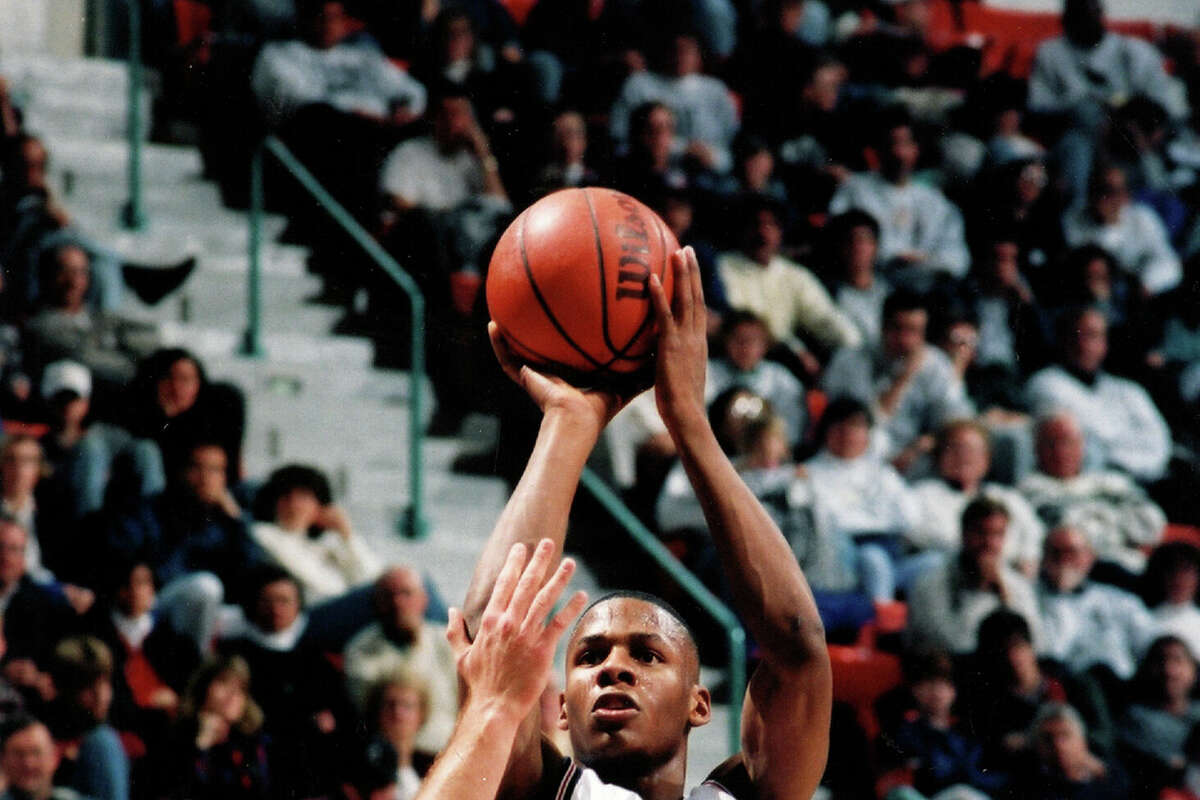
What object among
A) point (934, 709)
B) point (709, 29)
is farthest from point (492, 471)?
point (709, 29)

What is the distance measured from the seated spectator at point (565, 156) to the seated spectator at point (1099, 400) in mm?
2185

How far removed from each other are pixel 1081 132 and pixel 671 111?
8.11ft

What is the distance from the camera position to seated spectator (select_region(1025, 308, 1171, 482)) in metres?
7.82

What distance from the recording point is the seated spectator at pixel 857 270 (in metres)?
7.86

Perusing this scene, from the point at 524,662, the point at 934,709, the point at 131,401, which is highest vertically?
the point at 524,662

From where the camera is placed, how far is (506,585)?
2.31m

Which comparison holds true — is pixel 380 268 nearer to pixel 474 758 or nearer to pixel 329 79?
pixel 329 79

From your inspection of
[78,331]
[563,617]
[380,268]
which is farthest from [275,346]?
[563,617]

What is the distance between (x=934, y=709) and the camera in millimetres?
5922

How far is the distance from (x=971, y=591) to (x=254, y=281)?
286 centimetres

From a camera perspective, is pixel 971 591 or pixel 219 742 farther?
pixel 971 591

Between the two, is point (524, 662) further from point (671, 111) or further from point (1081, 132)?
point (1081, 132)

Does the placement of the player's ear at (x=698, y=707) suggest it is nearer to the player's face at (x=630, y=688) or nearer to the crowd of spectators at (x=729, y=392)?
the player's face at (x=630, y=688)

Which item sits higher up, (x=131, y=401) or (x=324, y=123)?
(x=324, y=123)
